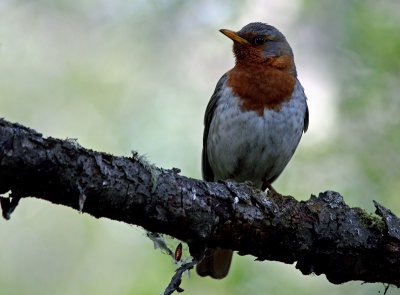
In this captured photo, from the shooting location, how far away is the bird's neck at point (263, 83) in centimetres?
733

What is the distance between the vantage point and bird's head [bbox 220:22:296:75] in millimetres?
7973

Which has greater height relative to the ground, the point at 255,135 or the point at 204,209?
the point at 255,135

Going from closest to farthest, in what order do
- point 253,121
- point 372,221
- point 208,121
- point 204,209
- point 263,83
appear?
1. point 204,209
2. point 372,221
3. point 253,121
4. point 263,83
5. point 208,121

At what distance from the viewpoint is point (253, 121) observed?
7.25 metres

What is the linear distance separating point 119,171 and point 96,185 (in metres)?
0.20

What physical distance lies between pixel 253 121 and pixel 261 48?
1190 millimetres

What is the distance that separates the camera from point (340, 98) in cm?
933

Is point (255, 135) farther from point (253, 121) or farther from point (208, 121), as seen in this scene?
point (208, 121)

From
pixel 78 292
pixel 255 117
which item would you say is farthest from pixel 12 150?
pixel 78 292

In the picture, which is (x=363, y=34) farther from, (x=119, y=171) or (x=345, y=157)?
(x=119, y=171)

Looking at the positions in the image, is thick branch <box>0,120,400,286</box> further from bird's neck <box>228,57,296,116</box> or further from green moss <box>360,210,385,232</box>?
bird's neck <box>228,57,296,116</box>

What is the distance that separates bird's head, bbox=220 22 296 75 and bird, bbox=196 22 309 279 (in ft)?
0.04

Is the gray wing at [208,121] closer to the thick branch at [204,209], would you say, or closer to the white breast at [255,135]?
the white breast at [255,135]

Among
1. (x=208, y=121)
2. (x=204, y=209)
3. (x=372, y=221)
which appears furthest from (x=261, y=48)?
(x=204, y=209)
